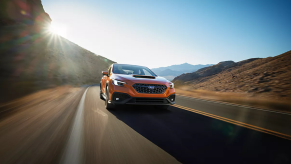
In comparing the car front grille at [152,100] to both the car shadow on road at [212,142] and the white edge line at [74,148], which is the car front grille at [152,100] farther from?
the white edge line at [74,148]

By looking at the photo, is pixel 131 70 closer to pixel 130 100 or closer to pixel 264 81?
pixel 130 100

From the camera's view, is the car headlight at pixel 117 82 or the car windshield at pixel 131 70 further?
the car windshield at pixel 131 70

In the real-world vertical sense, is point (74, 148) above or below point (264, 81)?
below

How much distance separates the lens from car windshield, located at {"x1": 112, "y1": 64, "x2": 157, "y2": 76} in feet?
21.0

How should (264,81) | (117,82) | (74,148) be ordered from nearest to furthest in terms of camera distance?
(74,148), (117,82), (264,81)

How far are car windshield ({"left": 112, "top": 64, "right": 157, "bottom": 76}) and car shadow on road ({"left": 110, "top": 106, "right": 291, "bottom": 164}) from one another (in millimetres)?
2680

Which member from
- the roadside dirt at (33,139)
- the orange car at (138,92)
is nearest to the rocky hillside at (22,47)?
the roadside dirt at (33,139)

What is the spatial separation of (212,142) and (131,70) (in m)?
4.48

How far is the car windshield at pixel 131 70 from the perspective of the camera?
6.40 meters

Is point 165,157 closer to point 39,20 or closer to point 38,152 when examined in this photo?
point 38,152

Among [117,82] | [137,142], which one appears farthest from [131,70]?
[137,142]

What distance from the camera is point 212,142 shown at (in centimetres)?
291

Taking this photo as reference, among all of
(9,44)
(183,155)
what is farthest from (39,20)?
(183,155)

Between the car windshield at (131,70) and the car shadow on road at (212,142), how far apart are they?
2.68m
